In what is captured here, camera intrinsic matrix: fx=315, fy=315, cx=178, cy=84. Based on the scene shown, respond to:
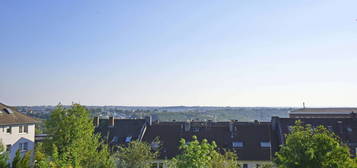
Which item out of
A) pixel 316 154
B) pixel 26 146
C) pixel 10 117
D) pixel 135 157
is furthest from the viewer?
pixel 26 146

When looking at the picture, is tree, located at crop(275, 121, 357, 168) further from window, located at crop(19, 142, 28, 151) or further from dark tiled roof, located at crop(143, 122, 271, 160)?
window, located at crop(19, 142, 28, 151)

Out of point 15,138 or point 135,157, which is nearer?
point 135,157

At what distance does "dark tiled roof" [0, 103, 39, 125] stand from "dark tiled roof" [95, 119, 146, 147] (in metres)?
10.1

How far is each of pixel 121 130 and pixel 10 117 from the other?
49.1ft

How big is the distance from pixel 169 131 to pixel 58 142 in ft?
68.5

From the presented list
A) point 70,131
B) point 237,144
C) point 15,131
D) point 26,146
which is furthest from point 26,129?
point 237,144

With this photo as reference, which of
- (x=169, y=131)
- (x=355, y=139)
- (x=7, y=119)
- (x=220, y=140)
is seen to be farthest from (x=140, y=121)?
(x=355, y=139)

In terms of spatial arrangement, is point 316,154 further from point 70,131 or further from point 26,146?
point 26,146

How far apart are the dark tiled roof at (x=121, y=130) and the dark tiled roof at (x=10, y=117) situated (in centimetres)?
1008

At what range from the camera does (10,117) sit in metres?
38.1

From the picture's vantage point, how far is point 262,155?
39.1m

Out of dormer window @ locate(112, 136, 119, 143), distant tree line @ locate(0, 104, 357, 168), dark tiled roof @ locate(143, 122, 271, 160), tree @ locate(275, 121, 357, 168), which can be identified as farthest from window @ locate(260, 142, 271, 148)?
tree @ locate(275, 121, 357, 168)

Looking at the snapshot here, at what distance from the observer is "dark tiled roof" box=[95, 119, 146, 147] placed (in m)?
44.7

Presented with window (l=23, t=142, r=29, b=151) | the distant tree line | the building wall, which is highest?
the distant tree line
